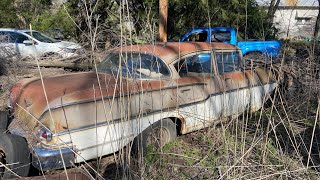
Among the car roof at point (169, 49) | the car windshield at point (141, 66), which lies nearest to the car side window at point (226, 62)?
the car roof at point (169, 49)

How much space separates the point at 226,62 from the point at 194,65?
2.51 ft

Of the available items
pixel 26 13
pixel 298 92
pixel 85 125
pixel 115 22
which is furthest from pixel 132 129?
pixel 26 13

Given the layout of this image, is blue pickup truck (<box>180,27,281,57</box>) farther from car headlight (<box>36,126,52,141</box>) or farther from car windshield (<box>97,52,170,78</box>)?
car headlight (<box>36,126,52,141</box>)

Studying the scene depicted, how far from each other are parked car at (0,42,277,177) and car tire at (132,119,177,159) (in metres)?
0.01

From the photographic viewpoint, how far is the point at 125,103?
3.48m

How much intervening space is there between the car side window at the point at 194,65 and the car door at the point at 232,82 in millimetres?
229

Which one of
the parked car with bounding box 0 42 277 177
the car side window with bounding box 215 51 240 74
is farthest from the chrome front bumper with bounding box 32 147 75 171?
the car side window with bounding box 215 51 240 74

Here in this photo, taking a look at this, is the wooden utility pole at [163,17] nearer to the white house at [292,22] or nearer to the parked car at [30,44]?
the parked car at [30,44]

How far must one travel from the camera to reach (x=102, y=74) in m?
4.44

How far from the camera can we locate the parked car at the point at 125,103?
3.24m

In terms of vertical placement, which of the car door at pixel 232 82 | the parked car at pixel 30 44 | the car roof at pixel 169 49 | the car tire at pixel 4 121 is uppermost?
the parked car at pixel 30 44

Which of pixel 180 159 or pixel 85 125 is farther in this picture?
pixel 180 159

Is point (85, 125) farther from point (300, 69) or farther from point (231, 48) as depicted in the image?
point (300, 69)

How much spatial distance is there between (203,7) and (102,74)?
29.2 feet
